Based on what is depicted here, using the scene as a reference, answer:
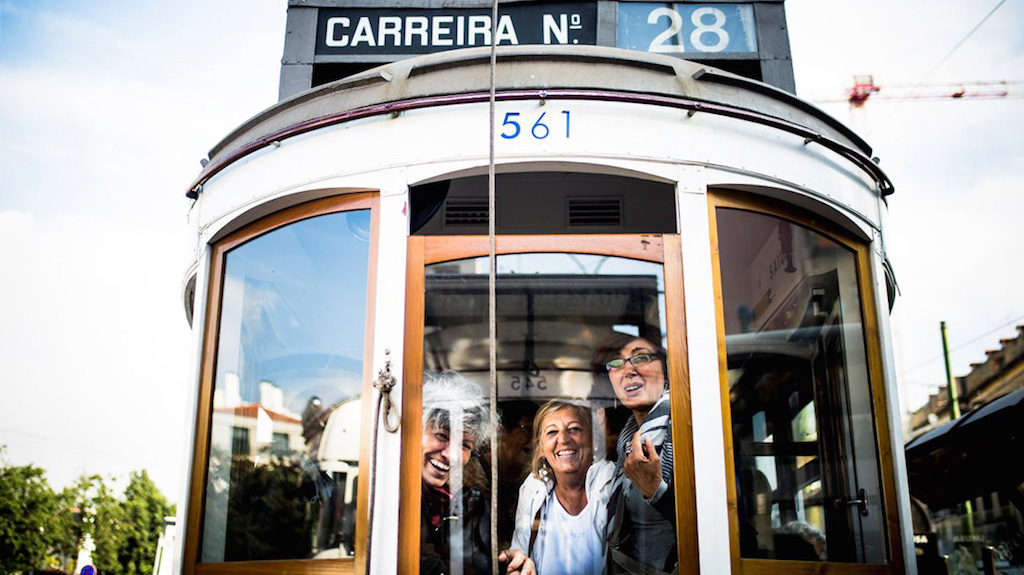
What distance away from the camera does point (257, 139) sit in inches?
160

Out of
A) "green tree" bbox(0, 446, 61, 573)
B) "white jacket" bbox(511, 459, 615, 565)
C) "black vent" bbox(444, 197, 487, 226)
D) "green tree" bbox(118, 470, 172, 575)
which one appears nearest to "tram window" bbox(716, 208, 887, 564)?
"white jacket" bbox(511, 459, 615, 565)

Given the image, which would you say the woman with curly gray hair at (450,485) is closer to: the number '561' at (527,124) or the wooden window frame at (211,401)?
the wooden window frame at (211,401)

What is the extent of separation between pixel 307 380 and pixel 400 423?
612mm

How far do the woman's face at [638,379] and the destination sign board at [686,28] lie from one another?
1.82 metres

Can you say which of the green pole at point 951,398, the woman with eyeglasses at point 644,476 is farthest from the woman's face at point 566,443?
the green pole at point 951,398

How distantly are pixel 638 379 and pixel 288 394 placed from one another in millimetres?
1429

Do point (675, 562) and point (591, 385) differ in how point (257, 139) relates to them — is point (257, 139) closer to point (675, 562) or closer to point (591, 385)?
point (591, 385)

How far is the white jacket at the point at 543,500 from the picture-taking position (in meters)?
3.69

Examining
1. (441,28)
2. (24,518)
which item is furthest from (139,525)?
(441,28)

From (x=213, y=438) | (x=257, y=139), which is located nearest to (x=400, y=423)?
(x=213, y=438)

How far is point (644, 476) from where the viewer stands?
3.62 meters

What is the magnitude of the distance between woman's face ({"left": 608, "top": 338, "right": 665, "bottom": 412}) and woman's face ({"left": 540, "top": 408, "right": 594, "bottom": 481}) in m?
0.22

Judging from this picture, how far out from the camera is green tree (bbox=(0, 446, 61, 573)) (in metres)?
37.2

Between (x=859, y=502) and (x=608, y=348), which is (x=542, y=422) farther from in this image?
(x=859, y=502)
